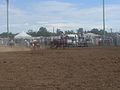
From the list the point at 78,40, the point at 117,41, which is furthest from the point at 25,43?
the point at 117,41

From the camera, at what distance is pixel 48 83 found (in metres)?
11.8

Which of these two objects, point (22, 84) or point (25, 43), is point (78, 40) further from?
point (22, 84)

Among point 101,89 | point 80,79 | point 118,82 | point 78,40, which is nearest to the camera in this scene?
point 101,89

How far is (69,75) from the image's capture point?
13.9 meters

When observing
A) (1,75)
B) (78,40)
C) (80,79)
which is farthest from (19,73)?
(78,40)

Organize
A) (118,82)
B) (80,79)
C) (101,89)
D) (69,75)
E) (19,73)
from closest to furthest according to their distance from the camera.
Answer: (101,89), (118,82), (80,79), (69,75), (19,73)

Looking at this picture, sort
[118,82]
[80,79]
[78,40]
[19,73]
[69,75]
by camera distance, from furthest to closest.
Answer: [78,40], [19,73], [69,75], [80,79], [118,82]

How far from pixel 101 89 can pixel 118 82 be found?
145 centimetres

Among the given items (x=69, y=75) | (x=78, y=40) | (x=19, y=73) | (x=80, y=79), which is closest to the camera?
(x=80, y=79)

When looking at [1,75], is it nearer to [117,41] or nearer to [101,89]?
[101,89]

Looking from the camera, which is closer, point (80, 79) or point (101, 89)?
point (101, 89)

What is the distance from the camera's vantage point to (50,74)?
14.3 m

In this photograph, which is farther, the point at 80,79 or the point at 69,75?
the point at 69,75

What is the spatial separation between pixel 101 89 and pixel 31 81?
3017 mm
